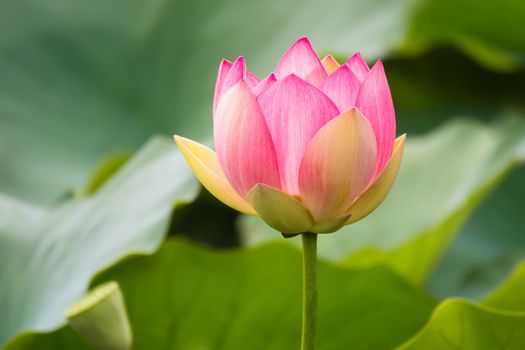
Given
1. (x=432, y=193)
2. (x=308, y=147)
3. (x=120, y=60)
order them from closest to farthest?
(x=308, y=147) → (x=432, y=193) → (x=120, y=60)

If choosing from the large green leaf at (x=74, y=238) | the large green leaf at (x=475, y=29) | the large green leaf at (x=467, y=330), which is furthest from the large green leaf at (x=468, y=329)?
the large green leaf at (x=475, y=29)

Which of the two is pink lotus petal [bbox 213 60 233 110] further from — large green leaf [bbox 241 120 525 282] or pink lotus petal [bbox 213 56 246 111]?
large green leaf [bbox 241 120 525 282]

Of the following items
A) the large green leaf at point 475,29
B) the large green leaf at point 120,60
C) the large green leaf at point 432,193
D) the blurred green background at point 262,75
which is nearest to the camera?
the large green leaf at point 432,193

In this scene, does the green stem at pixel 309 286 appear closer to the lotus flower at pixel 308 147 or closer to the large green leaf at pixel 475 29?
the lotus flower at pixel 308 147

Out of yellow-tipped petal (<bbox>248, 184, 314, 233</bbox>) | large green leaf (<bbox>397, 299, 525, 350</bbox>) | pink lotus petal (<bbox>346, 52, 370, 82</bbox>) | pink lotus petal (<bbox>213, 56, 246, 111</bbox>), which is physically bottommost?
large green leaf (<bbox>397, 299, 525, 350</bbox>)

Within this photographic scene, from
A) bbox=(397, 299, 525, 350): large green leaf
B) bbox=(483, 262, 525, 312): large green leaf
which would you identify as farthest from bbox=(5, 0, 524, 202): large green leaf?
bbox=(397, 299, 525, 350): large green leaf

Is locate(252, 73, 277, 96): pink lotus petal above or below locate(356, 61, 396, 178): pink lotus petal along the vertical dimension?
above

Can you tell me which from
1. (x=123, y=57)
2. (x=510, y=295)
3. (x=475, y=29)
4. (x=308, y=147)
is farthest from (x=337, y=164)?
(x=475, y=29)

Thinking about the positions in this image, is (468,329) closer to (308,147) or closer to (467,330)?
(467,330)
